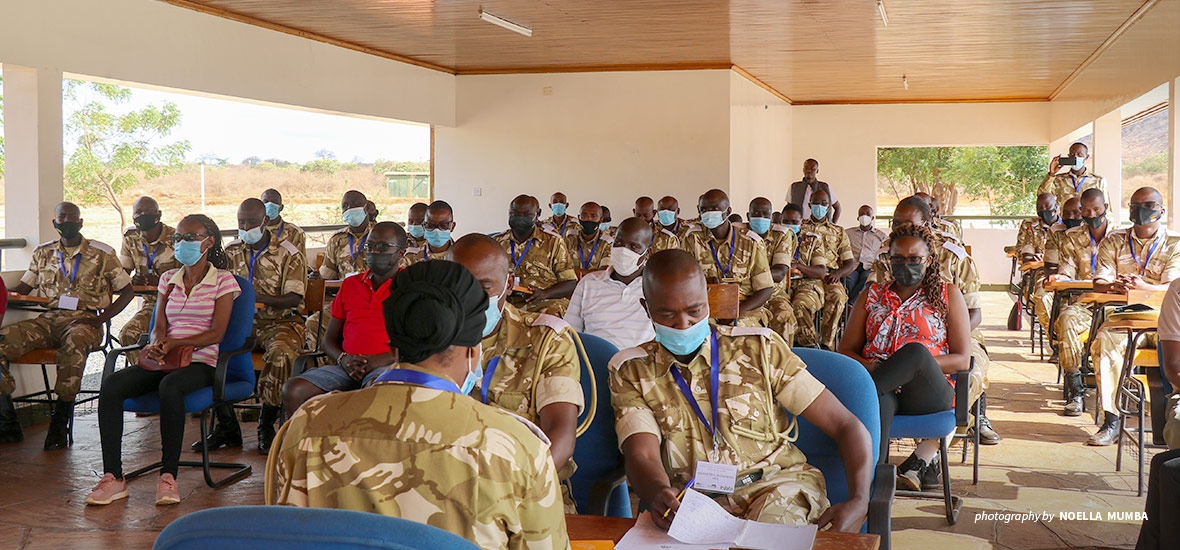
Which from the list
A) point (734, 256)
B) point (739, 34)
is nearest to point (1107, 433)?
point (734, 256)

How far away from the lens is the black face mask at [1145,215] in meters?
6.41

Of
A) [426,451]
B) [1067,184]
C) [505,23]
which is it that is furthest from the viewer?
[1067,184]

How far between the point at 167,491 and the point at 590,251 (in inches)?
173

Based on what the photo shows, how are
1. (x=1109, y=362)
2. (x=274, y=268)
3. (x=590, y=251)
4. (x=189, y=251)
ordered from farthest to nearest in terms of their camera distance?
(x=590, y=251) < (x=274, y=268) < (x=1109, y=362) < (x=189, y=251)

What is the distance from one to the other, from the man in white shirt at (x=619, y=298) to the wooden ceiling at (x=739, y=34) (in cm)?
425

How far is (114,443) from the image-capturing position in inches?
175

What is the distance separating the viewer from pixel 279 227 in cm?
748

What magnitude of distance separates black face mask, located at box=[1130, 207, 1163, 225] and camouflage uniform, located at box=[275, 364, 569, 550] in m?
6.30

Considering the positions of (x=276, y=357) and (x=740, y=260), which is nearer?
(x=276, y=357)

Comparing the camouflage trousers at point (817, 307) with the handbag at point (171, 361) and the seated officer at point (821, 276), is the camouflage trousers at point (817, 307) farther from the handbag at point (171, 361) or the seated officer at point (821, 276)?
the handbag at point (171, 361)

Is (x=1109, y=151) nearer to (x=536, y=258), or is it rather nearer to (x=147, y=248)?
(x=536, y=258)

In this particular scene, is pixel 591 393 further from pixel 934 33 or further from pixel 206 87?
pixel 934 33

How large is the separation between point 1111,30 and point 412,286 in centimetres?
1044

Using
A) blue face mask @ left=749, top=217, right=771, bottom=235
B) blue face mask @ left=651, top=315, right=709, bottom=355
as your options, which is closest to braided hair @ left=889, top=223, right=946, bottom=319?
blue face mask @ left=651, top=315, right=709, bottom=355
